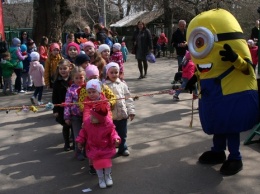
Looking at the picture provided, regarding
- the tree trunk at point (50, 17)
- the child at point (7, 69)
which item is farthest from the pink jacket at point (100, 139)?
the tree trunk at point (50, 17)

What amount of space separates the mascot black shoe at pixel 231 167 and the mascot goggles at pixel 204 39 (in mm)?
1286

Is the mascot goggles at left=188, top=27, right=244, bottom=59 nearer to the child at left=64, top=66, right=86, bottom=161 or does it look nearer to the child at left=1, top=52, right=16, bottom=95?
the child at left=64, top=66, right=86, bottom=161

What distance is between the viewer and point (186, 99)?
Answer: 833 cm

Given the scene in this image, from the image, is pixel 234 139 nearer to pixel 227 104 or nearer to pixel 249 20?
pixel 227 104

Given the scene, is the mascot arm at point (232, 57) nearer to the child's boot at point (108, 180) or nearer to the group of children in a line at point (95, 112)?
the group of children in a line at point (95, 112)

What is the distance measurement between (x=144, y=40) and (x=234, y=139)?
307 inches

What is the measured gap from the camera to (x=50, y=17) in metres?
12.9

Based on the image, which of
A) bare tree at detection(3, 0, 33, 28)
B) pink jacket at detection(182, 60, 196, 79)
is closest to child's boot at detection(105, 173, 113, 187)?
pink jacket at detection(182, 60, 196, 79)

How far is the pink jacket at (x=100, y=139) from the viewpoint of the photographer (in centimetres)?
392

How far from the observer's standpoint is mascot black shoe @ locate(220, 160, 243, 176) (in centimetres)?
412

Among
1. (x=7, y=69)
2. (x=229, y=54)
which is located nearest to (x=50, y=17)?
(x=7, y=69)

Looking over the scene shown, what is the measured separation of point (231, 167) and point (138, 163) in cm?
119

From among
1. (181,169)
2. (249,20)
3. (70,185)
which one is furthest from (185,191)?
(249,20)

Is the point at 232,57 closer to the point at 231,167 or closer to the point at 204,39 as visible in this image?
the point at 204,39
